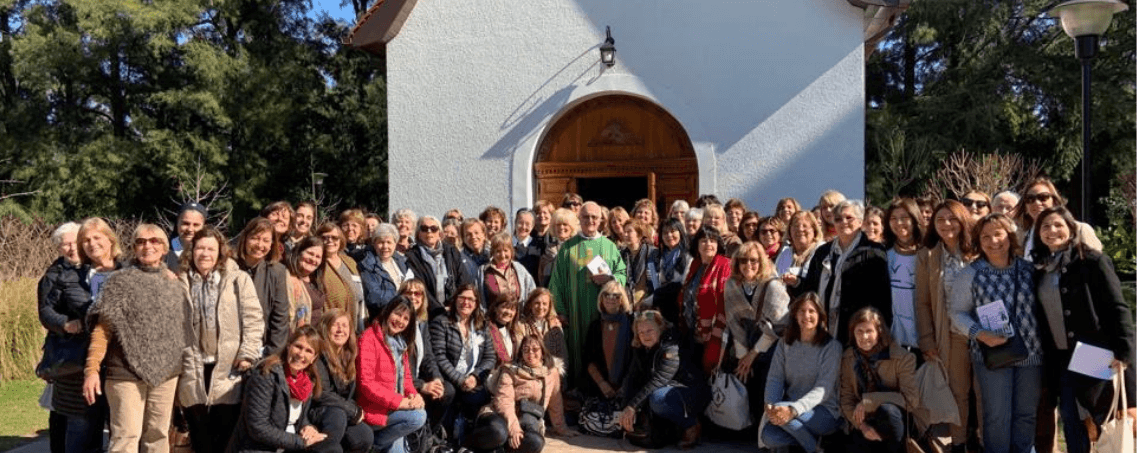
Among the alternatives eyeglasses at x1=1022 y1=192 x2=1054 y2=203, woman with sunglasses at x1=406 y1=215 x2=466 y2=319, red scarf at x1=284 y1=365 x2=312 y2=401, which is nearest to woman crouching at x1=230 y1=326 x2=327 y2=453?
red scarf at x1=284 y1=365 x2=312 y2=401

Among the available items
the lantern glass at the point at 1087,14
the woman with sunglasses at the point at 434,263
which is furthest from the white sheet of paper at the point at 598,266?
the lantern glass at the point at 1087,14

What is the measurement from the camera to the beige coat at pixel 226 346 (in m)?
5.50

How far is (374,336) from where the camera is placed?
6.13 metres

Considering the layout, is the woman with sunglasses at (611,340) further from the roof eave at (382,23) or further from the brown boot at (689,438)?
the roof eave at (382,23)

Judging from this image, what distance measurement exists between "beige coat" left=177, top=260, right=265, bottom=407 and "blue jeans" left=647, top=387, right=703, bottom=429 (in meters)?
2.59

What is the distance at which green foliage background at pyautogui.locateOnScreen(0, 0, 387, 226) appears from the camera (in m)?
22.3

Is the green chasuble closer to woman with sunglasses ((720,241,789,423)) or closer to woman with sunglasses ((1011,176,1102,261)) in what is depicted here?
woman with sunglasses ((720,241,789,423))

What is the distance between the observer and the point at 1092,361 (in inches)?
203

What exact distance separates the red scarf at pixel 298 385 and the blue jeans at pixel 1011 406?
376cm

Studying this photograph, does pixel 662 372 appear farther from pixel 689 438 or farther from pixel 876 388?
pixel 876 388

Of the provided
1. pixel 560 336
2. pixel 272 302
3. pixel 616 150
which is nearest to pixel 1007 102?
pixel 616 150

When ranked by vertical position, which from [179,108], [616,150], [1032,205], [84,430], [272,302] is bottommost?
[84,430]

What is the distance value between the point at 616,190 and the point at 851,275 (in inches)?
281

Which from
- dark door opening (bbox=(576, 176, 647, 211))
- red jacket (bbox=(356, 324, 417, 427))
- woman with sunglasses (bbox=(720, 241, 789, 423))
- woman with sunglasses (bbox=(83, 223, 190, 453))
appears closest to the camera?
woman with sunglasses (bbox=(83, 223, 190, 453))
